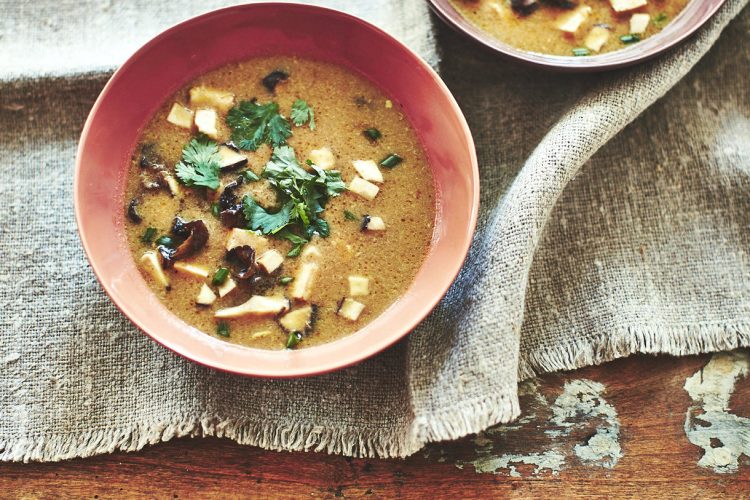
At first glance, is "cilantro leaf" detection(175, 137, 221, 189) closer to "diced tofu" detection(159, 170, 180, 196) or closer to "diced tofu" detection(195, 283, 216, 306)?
"diced tofu" detection(159, 170, 180, 196)

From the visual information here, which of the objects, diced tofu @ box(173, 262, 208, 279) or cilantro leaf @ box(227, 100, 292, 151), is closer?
diced tofu @ box(173, 262, 208, 279)

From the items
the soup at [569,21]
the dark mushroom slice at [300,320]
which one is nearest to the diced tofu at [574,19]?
the soup at [569,21]

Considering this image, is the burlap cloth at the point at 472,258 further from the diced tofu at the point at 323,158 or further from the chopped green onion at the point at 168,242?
the diced tofu at the point at 323,158

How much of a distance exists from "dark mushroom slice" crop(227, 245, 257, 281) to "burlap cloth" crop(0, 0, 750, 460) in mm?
474

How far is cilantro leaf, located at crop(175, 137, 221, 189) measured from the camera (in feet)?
9.31

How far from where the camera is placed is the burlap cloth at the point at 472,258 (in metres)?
2.92

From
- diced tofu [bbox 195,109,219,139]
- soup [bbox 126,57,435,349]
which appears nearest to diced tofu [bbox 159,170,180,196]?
soup [bbox 126,57,435,349]

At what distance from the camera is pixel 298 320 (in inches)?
110

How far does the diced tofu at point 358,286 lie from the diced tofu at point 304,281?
0.46 ft

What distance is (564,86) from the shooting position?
10.7ft

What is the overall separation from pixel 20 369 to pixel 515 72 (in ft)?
7.72

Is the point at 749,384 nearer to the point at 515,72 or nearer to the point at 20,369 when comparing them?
the point at 515,72

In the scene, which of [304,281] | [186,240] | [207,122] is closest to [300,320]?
[304,281]

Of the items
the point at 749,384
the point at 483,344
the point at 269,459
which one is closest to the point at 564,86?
the point at 483,344
